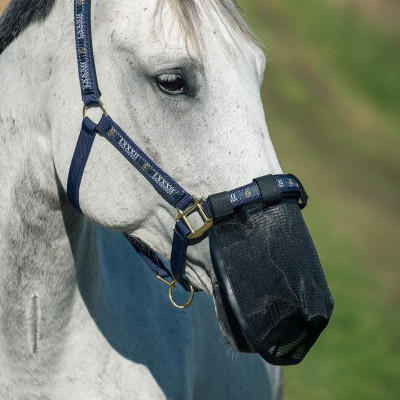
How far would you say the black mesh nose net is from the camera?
207cm

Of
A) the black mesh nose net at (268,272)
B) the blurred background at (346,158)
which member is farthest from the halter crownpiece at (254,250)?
the blurred background at (346,158)

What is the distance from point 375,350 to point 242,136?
578 centimetres

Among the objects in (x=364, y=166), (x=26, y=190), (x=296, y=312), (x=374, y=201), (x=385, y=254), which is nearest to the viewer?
(x=296, y=312)

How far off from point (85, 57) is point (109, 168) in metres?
0.38

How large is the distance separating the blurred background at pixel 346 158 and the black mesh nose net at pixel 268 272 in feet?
6.64

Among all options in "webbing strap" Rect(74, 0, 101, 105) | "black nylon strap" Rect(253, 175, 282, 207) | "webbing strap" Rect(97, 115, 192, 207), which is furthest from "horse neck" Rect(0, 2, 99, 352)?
"black nylon strap" Rect(253, 175, 282, 207)

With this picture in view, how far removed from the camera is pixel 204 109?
2.10m

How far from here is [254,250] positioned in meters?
2.09

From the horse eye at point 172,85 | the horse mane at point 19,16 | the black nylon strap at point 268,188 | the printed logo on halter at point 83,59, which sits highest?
the horse mane at point 19,16

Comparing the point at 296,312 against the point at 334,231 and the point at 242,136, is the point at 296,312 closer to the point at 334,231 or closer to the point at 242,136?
the point at 242,136

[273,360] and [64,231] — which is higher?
[64,231]

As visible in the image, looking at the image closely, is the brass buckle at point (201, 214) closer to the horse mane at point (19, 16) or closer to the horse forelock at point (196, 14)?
the horse forelock at point (196, 14)

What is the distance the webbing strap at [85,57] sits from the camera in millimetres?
2188

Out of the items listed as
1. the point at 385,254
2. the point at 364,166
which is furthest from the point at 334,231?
the point at 364,166
